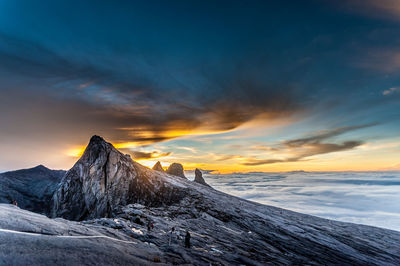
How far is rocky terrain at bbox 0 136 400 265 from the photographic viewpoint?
582 inches

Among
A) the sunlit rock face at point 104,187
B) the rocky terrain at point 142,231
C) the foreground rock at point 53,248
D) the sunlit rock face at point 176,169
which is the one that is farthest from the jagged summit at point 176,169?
the foreground rock at point 53,248

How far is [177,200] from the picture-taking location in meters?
52.6

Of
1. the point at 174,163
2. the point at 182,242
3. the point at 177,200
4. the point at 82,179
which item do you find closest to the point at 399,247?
the point at 177,200

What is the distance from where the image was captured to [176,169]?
168625mm

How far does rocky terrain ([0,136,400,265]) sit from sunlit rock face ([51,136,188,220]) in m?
0.28

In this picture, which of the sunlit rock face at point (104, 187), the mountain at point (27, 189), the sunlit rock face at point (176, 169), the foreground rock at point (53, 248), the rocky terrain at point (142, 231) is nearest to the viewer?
the foreground rock at point (53, 248)

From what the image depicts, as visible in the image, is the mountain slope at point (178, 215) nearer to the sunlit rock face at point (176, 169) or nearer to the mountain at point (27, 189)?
the mountain at point (27, 189)

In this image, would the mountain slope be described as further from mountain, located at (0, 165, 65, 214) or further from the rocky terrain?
mountain, located at (0, 165, 65, 214)

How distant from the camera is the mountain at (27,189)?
84812 mm

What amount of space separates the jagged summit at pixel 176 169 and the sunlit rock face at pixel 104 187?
10416 cm

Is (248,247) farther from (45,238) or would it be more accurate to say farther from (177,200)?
(45,238)

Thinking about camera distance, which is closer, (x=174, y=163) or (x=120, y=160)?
(x=120, y=160)

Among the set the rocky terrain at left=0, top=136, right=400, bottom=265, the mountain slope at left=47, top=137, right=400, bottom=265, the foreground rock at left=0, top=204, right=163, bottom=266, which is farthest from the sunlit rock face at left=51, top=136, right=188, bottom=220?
the foreground rock at left=0, top=204, right=163, bottom=266

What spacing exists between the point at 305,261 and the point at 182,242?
2534 cm
